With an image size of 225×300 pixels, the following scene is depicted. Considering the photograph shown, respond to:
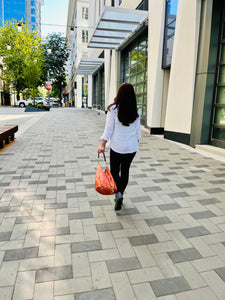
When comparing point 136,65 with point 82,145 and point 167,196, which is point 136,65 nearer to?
point 82,145

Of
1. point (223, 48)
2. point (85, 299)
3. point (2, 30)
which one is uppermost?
point (2, 30)

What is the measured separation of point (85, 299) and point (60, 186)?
270 cm

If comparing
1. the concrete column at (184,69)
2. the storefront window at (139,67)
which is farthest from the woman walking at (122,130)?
the storefront window at (139,67)

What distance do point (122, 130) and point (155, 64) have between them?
8840 mm

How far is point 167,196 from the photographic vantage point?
4219 millimetres

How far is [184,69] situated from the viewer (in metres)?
8.55

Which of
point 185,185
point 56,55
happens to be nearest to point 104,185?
point 185,185

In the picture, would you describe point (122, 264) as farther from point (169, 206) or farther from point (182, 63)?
point (182, 63)

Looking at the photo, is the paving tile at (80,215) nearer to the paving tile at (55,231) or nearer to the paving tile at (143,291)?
the paving tile at (55,231)

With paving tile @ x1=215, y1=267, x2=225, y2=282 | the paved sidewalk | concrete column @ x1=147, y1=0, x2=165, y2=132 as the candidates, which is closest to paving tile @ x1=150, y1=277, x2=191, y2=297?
the paved sidewalk

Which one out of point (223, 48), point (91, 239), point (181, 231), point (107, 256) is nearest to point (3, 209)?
point (91, 239)

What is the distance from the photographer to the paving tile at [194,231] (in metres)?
3.05

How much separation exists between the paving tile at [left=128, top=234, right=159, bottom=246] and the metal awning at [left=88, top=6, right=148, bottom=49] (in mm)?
10613

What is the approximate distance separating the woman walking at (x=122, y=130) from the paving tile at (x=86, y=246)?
92 centimetres
